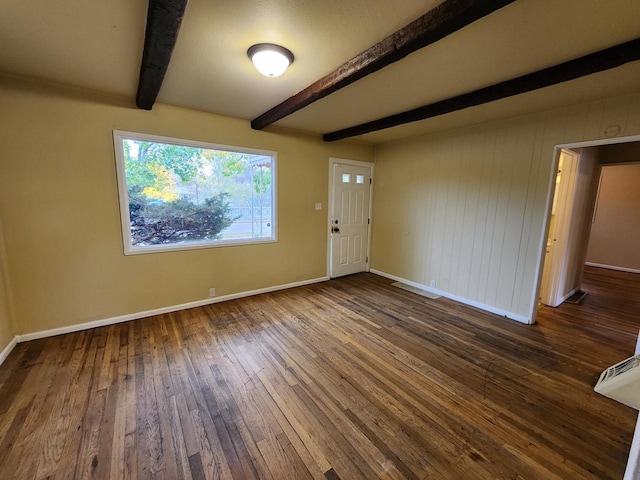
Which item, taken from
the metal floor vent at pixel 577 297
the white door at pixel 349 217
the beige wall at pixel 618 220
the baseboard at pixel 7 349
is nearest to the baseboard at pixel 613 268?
the beige wall at pixel 618 220

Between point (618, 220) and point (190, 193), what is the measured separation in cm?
850

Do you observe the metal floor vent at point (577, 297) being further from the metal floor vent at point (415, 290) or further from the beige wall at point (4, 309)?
the beige wall at point (4, 309)

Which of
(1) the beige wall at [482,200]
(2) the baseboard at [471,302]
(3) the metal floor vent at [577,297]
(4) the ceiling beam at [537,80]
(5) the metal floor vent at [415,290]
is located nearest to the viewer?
(4) the ceiling beam at [537,80]

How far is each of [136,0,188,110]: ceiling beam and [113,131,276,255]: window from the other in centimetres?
93

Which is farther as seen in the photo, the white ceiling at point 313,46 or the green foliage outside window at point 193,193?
the green foliage outside window at point 193,193

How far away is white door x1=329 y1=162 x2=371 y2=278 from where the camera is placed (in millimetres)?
4723

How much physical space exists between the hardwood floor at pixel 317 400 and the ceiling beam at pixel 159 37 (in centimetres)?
244

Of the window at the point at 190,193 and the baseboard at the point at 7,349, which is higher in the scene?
the window at the point at 190,193

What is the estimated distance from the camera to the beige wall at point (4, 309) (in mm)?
2389

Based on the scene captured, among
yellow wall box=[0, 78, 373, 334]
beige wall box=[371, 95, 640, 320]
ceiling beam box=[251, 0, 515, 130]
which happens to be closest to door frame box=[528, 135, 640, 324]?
beige wall box=[371, 95, 640, 320]

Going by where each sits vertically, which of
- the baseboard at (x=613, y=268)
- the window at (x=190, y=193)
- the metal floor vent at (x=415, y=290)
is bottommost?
the metal floor vent at (x=415, y=290)

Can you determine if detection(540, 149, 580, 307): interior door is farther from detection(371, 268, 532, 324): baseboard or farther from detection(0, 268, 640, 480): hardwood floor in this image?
detection(371, 268, 532, 324): baseboard

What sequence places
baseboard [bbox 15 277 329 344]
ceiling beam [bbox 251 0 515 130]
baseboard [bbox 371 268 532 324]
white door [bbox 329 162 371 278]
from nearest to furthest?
1. ceiling beam [bbox 251 0 515 130]
2. baseboard [bbox 15 277 329 344]
3. baseboard [bbox 371 268 532 324]
4. white door [bbox 329 162 371 278]

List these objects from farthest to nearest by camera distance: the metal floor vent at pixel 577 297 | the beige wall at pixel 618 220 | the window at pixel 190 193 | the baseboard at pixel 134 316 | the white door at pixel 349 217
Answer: the beige wall at pixel 618 220 → the white door at pixel 349 217 → the metal floor vent at pixel 577 297 → the window at pixel 190 193 → the baseboard at pixel 134 316
